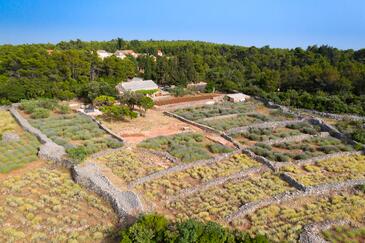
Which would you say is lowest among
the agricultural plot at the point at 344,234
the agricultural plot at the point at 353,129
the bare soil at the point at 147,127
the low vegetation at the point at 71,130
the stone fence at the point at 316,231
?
the bare soil at the point at 147,127

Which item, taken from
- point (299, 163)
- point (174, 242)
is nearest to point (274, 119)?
point (299, 163)

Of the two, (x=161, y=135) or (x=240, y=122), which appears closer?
(x=161, y=135)

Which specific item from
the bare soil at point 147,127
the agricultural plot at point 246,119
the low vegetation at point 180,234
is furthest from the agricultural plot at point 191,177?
the agricultural plot at point 246,119

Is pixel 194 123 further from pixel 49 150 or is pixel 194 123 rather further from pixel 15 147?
pixel 15 147

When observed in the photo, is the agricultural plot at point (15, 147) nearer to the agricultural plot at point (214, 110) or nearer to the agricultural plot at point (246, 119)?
the agricultural plot at point (214, 110)

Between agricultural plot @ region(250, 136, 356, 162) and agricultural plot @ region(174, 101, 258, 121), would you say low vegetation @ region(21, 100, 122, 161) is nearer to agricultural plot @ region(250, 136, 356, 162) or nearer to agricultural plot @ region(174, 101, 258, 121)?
agricultural plot @ region(174, 101, 258, 121)

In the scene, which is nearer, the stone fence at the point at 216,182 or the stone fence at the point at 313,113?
the stone fence at the point at 216,182

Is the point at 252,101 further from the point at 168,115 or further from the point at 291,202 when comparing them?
the point at 291,202
